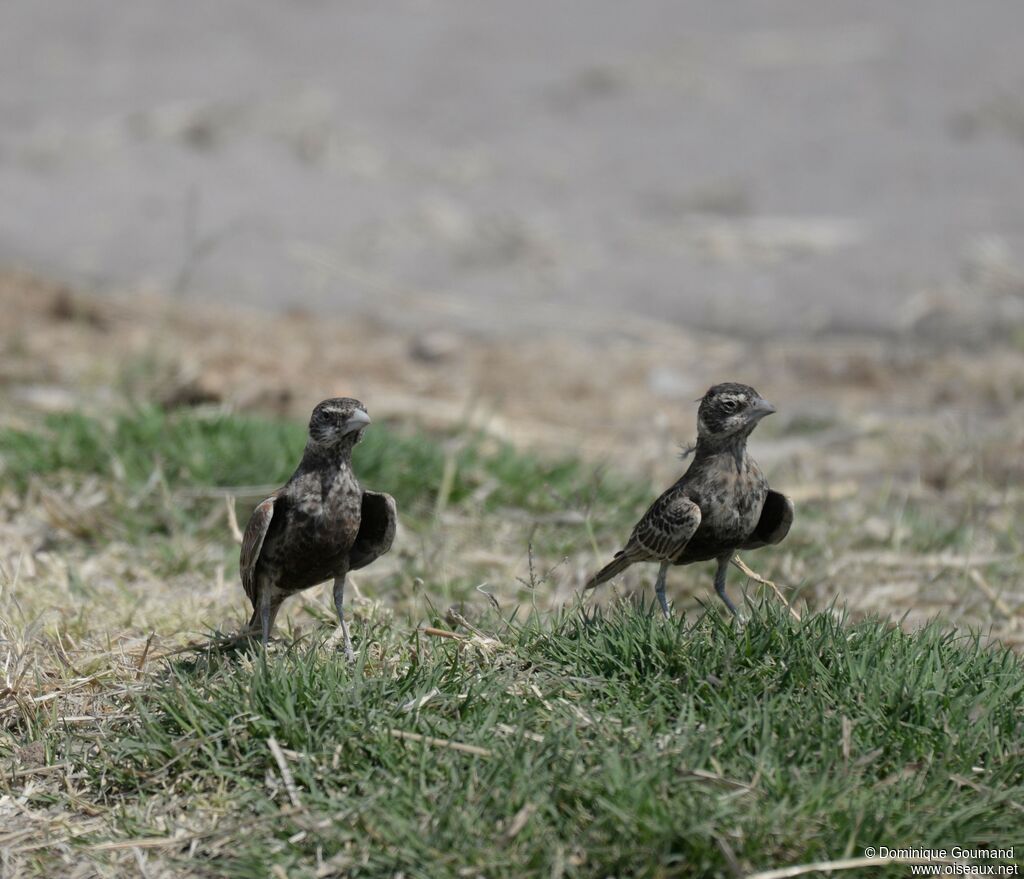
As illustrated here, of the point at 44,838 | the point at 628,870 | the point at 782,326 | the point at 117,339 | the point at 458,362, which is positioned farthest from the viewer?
the point at 782,326

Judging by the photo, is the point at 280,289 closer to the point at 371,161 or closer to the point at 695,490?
the point at 371,161

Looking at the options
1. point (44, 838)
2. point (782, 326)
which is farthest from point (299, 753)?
point (782, 326)

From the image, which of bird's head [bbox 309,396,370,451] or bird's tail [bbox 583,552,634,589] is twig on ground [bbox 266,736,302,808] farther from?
bird's tail [bbox 583,552,634,589]

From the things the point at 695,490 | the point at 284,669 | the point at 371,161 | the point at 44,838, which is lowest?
the point at 44,838

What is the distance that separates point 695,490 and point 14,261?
1081cm

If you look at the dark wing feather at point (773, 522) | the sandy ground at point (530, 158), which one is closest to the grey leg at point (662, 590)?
the dark wing feather at point (773, 522)

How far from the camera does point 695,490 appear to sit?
4773 millimetres

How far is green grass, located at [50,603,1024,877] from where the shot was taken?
12.4 feet

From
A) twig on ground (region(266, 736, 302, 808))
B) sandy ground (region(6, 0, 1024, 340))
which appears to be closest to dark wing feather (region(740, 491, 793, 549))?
twig on ground (region(266, 736, 302, 808))

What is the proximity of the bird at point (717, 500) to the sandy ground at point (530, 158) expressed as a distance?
324 inches

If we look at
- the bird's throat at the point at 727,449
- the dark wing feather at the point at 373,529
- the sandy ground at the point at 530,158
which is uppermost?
the sandy ground at the point at 530,158

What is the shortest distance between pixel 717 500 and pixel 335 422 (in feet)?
4.77

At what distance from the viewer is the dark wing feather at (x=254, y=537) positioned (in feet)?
15.5

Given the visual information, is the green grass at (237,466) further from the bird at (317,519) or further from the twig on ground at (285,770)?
the twig on ground at (285,770)
